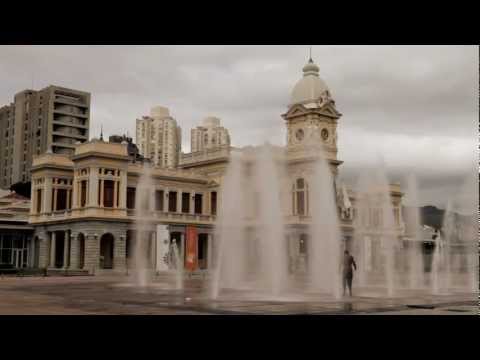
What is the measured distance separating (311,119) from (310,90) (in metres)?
4.15

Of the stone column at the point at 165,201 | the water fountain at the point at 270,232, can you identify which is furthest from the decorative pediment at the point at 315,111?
the water fountain at the point at 270,232

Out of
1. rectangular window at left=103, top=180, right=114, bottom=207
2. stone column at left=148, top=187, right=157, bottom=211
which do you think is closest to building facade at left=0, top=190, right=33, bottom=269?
rectangular window at left=103, top=180, right=114, bottom=207

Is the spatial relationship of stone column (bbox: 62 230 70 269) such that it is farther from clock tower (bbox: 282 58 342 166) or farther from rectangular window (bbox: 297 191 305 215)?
clock tower (bbox: 282 58 342 166)

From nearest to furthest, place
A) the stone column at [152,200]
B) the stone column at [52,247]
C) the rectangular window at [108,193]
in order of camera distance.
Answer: the rectangular window at [108,193], the stone column at [52,247], the stone column at [152,200]

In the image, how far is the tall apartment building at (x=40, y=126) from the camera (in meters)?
107

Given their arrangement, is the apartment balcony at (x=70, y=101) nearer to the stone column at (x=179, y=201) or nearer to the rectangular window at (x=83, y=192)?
the stone column at (x=179, y=201)

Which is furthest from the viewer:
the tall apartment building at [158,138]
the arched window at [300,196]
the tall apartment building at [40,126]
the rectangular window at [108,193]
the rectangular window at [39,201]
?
the tall apartment building at [158,138]

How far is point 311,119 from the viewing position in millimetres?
71438

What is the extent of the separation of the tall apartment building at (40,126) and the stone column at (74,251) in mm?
47060

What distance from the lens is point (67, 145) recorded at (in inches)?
4227

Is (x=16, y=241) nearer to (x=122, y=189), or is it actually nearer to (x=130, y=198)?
(x=130, y=198)

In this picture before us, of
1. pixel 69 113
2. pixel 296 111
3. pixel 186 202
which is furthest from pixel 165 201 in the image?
pixel 69 113
